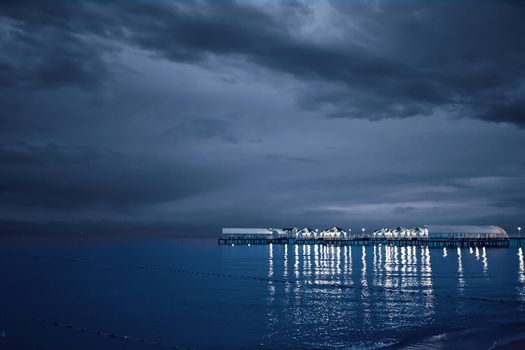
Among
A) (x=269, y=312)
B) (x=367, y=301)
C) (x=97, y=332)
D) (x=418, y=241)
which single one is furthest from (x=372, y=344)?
(x=418, y=241)

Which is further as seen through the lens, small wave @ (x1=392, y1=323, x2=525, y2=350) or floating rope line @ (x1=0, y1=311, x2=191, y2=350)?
floating rope line @ (x1=0, y1=311, x2=191, y2=350)

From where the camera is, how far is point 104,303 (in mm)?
38312

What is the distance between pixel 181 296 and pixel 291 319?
50.0ft

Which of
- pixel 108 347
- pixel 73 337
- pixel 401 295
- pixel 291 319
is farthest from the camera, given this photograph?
pixel 401 295

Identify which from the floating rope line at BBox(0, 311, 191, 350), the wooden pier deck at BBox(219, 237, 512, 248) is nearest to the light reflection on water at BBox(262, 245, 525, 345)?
the floating rope line at BBox(0, 311, 191, 350)

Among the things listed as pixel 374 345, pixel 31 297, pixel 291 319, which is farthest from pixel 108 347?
pixel 31 297

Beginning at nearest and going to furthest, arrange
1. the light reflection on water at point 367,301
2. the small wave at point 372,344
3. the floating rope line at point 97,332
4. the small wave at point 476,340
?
the small wave at point 476,340 < the small wave at point 372,344 < the floating rope line at point 97,332 < the light reflection on water at point 367,301

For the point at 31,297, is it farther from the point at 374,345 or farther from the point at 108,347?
the point at 374,345

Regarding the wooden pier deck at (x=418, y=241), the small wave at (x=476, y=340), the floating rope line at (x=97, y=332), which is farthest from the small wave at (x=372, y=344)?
the wooden pier deck at (x=418, y=241)

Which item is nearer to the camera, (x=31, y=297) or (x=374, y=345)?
(x=374, y=345)

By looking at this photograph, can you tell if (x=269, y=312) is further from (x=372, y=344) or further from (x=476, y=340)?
(x=476, y=340)

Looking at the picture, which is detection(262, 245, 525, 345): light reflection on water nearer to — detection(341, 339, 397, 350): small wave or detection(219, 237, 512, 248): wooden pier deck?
detection(341, 339, 397, 350): small wave

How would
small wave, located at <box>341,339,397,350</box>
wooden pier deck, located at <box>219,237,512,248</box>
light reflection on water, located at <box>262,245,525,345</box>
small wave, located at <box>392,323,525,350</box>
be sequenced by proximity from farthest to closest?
wooden pier deck, located at <box>219,237,512,248</box>, light reflection on water, located at <box>262,245,525,345</box>, small wave, located at <box>341,339,397,350</box>, small wave, located at <box>392,323,525,350</box>

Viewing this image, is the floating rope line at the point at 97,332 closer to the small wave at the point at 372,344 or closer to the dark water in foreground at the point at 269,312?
the dark water in foreground at the point at 269,312
